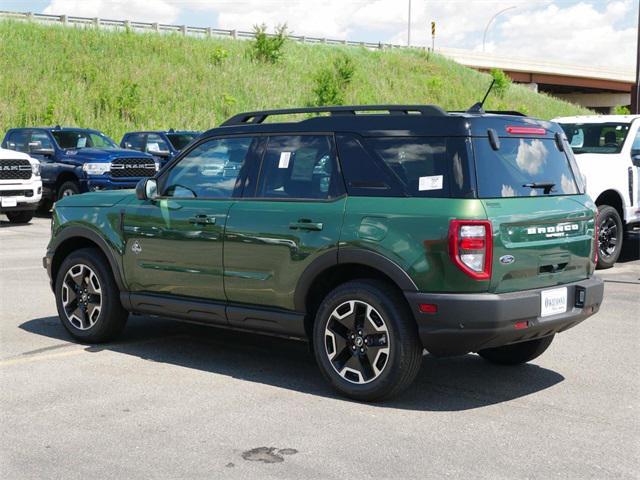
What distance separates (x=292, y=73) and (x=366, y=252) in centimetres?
5193

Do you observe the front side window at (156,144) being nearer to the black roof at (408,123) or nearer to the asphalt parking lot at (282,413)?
the asphalt parking lot at (282,413)

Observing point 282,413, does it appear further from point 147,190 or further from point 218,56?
point 218,56

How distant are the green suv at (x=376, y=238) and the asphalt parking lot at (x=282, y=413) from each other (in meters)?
0.37

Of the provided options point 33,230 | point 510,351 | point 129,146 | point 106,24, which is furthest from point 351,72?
point 510,351

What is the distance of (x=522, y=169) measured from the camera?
6.18 metres

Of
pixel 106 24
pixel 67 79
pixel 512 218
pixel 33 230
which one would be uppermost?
pixel 106 24

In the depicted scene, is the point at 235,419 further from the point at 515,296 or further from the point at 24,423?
the point at 515,296

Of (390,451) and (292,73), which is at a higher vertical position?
Answer: (292,73)

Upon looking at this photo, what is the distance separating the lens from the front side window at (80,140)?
22175mm

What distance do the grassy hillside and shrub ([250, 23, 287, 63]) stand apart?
54 cm

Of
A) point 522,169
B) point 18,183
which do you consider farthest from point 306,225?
point 18,183

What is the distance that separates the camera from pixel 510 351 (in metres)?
7.13

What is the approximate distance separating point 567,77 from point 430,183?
86.3 metres

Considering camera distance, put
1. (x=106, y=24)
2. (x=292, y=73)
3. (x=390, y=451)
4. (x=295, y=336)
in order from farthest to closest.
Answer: (x=292, y=73) < (x=106, y=24) < (x=295, y=336) < (x=390, y=451)
